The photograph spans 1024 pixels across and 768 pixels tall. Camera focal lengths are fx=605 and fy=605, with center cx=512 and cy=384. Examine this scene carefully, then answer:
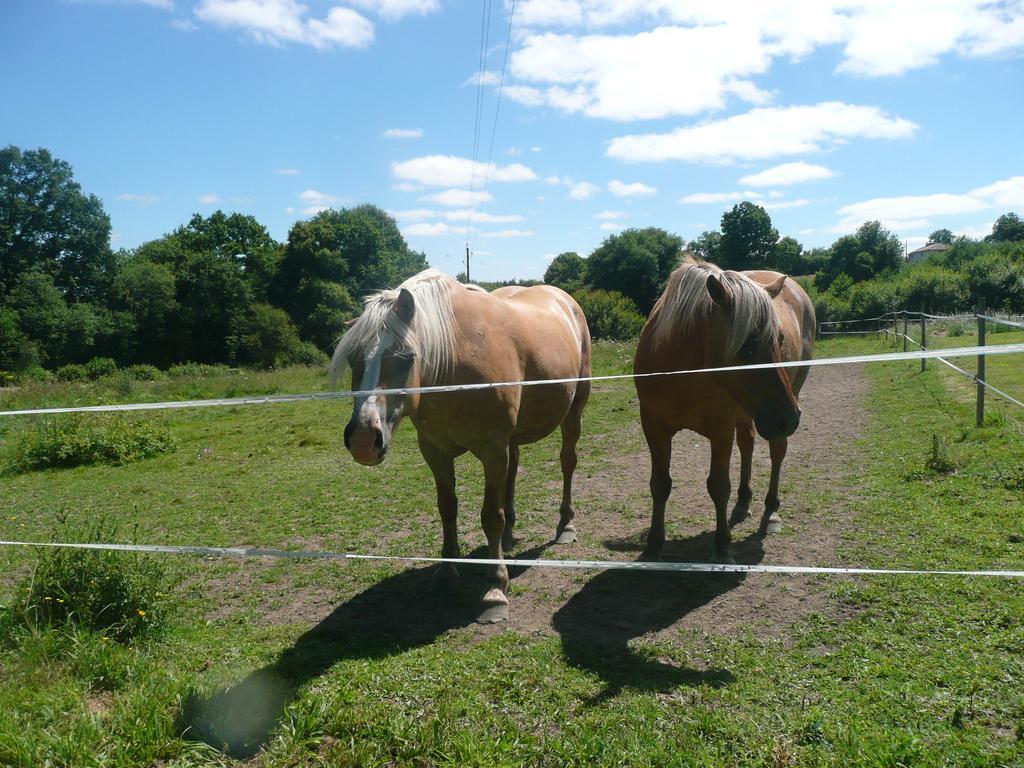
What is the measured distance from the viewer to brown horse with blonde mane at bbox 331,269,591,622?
Result: 130 inches

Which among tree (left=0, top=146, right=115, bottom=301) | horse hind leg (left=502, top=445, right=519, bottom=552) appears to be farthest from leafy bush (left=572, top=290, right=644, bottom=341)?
tree (left=0, top=146, right=115, bottom=301)

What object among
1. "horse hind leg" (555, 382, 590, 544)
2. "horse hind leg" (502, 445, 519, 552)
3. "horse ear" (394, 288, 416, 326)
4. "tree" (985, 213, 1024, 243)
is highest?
"tree" (985, 213, 1024, 243)

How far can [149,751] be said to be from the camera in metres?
2.49

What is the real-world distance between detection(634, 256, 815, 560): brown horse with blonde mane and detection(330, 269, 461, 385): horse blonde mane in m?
1.66

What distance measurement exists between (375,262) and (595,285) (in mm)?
16496

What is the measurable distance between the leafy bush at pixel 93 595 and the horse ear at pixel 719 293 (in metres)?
3.98

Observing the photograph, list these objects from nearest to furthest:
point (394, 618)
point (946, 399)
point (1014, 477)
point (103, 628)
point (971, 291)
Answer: point (103, 628), point (394, 618), point (1014, 477), point (946, 399), point (971, 291)

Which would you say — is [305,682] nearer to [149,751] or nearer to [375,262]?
[149,751]

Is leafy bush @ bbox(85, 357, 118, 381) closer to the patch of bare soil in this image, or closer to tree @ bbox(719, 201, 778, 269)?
the patch of bare soil

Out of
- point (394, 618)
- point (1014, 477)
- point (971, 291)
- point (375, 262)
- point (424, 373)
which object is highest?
point (375, 262)

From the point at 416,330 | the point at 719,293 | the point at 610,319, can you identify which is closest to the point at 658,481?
the point at 719,293

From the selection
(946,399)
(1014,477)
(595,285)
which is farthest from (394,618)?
(595,285)

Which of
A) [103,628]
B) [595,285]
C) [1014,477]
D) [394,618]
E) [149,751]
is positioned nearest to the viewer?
[149,751]

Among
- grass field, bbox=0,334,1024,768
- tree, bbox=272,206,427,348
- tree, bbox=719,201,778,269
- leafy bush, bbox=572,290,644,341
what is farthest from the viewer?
tree, bbox=719,201,778,269
